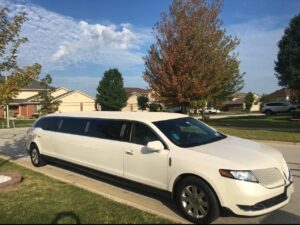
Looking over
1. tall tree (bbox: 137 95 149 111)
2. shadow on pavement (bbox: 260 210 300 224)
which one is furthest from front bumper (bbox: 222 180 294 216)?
tall tree (bbox: 137 95 149 111)

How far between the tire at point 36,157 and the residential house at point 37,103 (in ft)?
156

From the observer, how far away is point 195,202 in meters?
5.51

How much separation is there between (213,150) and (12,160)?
25.3ft

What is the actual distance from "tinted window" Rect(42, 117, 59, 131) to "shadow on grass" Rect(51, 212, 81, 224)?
4125mm

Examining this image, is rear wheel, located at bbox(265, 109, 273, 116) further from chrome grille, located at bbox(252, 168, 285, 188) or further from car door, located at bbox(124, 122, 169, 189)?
chrome grille, located at bbox(252, 168, 285, 188)

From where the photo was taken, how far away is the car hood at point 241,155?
533cm

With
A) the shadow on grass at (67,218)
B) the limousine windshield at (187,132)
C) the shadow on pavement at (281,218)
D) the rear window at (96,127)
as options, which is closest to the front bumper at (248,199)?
the shadow on pavement at (281,218)

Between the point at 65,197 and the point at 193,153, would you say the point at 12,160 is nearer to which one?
the point at 65,197

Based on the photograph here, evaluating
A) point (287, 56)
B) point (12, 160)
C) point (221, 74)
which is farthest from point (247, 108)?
point (12, 160)

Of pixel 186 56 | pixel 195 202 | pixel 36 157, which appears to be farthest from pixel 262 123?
pixel 195 202

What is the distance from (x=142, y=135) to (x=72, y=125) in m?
2.72

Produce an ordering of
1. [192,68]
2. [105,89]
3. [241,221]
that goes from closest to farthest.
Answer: [241,221] → [192,68] → [105,89]

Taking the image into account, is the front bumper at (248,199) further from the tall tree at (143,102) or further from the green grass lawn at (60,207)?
the tall tree at (143,102)

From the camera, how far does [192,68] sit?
19.6 meters
